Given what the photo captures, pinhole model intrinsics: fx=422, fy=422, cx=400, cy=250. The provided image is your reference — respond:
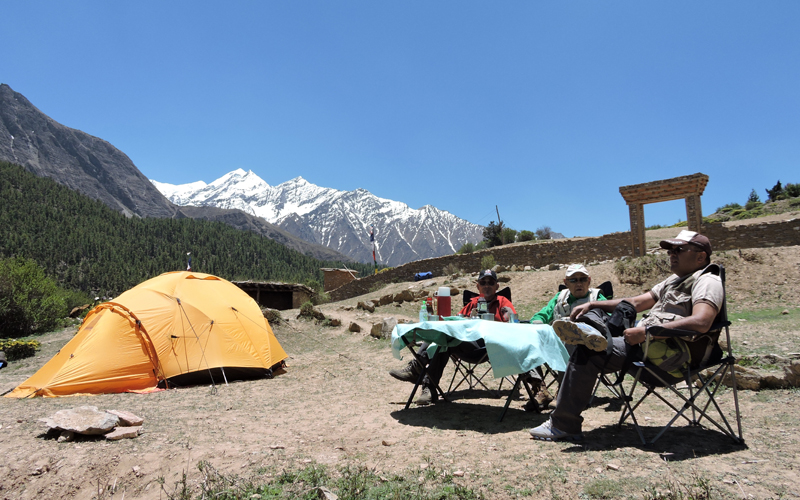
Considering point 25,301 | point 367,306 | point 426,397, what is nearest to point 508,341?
point 426,397

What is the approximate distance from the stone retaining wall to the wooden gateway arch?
128cm

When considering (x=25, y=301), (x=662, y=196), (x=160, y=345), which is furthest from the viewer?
(x=662, y=196)

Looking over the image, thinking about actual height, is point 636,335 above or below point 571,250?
below

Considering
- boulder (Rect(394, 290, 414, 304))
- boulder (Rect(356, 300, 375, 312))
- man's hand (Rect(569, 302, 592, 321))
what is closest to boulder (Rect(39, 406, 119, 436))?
man's hand (Rect(569, 302, 592, 321))

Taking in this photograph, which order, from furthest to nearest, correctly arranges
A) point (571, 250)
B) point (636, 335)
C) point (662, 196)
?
point (571, 250), point (662, 196), point (636, 335)

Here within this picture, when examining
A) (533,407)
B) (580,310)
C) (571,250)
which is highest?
(571,250)

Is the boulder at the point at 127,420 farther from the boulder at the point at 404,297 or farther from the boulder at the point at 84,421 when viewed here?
the boulder at the point at 404,297

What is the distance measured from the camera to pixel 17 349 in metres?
9.66

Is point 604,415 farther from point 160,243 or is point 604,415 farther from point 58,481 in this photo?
point 160,243

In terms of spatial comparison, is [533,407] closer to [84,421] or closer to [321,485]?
[321,485]

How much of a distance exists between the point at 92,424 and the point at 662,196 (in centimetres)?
1810

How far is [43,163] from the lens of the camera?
147000 mm

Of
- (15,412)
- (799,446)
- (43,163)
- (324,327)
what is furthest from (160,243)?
(43,163)

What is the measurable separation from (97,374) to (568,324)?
6155 mm
